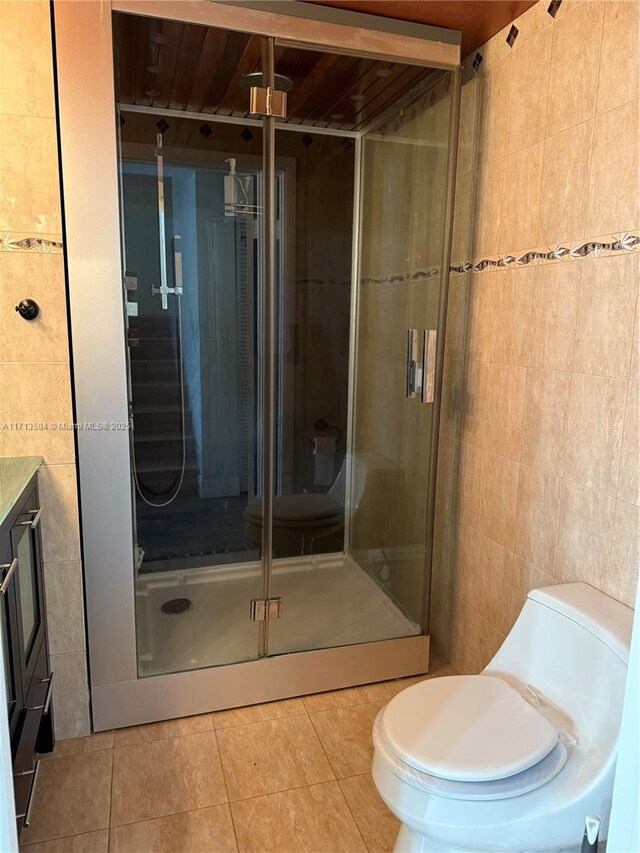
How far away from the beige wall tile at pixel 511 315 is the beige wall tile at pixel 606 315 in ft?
0.80

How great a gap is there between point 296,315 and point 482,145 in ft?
3.02

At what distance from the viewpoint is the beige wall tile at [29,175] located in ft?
5.51

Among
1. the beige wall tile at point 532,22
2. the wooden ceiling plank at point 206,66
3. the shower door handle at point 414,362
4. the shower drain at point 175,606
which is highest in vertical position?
the beige wall tile at point 532,22

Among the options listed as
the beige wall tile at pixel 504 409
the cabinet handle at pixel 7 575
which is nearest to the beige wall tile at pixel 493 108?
the beige wall tile at pixel 504 409

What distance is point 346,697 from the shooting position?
2.27 m

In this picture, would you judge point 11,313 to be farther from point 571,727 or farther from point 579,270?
point 571,727

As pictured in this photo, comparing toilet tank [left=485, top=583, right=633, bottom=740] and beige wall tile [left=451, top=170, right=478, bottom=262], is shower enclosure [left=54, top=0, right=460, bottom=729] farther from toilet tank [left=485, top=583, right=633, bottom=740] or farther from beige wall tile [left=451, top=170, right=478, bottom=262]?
toilet tank [left=485, top=583, right=633, bottom=740]

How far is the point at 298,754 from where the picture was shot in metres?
1.96

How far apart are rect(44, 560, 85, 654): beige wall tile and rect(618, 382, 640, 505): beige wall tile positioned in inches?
63.5

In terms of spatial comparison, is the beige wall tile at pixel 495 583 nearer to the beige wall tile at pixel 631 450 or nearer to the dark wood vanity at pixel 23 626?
the beige wall tile at pixel 631 450

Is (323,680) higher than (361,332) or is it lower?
lower

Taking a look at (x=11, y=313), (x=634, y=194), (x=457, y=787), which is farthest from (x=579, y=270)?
(x=11, y=313)

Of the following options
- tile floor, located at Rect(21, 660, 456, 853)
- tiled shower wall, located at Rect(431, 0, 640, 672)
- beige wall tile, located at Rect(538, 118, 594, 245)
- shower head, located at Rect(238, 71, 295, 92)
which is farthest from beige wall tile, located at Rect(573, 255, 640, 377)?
tile floor, located at Rect(21, 660, 456, 853)

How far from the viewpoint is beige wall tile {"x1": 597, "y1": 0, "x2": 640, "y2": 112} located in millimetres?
1449
